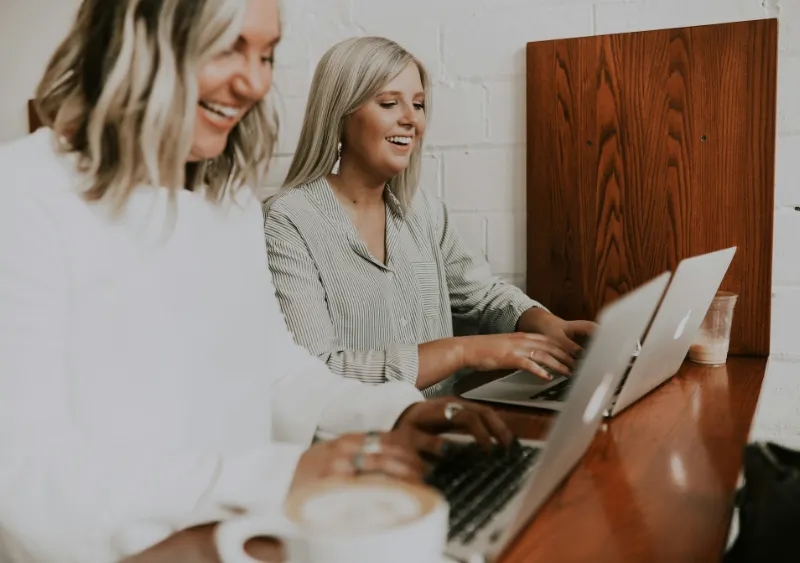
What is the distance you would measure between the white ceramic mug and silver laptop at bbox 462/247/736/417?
44cm

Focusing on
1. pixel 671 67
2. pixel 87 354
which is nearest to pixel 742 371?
pixel 671 67

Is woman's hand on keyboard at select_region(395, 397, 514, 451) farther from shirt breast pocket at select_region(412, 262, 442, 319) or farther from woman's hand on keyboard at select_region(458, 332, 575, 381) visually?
shirt breast pocket at select_region(412, 262, 442, 319)

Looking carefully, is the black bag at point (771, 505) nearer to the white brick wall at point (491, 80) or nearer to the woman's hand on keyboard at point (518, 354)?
the woman's hand on keyboard at point (518, 354)

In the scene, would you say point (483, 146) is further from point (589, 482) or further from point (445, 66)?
point (589, 482)

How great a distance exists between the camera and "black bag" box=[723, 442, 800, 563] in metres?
0.53

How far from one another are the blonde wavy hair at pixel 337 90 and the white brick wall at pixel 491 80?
179mm

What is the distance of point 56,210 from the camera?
2.12 ft

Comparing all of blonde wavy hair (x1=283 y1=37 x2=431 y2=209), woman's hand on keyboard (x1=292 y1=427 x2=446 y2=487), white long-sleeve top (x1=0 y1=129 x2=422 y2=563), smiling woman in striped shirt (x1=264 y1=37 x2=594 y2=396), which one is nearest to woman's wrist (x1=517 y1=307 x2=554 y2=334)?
smiling woman in striped shirt (x1=264 y1=37 x2=594 y2=396)

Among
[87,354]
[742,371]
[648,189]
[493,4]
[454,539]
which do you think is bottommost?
[742,371]

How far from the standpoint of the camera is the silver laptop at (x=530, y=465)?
1.71 ft

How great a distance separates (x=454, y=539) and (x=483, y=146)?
3.92 feet

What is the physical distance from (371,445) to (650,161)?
1.09 m

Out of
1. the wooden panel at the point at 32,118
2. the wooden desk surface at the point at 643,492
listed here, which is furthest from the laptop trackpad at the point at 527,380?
the wooden panel at the point at 32,118

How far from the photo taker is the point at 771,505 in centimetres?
54
